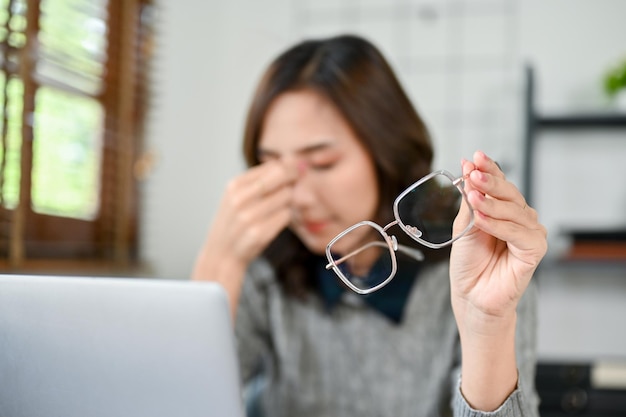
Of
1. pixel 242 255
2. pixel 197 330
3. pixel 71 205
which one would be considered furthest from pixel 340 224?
pixel 71 205

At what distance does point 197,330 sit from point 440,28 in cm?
201

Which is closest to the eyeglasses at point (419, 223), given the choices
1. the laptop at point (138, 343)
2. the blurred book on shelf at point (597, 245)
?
the laptop at point (138, 343)

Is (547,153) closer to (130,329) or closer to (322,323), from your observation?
(322,323)

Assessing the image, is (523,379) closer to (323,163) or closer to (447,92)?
(323,163)

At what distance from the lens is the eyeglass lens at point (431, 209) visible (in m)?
0.59

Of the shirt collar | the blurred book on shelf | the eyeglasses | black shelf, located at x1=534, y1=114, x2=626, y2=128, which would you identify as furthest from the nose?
black shelf, located at x1=534, y1=114, x2=626, y2=128

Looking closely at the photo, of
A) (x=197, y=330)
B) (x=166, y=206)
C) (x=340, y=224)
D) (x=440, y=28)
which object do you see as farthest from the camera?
(x=440, y=28)

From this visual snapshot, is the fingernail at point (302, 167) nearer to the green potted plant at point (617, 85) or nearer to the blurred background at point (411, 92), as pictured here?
the blurred background at point (411, 92)

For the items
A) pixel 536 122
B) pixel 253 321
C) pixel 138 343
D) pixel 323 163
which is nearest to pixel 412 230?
pixel 138 343

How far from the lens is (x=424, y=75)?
2.37 meters

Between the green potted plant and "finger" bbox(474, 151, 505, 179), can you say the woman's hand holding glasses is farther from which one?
the green potted plant

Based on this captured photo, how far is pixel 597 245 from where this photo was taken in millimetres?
1881

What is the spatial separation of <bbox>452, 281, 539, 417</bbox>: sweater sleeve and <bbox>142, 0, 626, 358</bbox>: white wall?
→ 4.32 ft

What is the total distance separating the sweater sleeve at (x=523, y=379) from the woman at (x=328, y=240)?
0.40 feet
